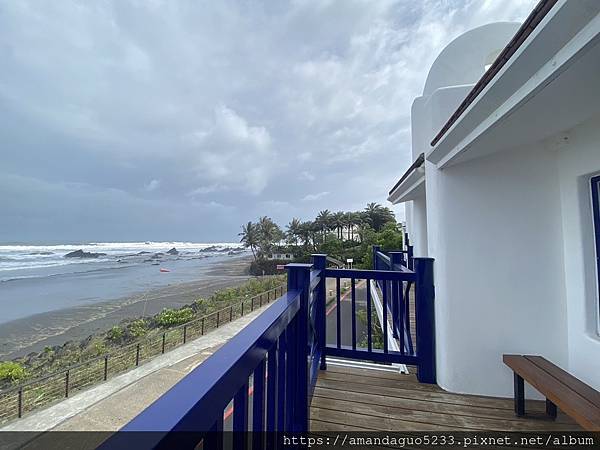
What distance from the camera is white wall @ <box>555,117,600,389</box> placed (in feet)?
6.44

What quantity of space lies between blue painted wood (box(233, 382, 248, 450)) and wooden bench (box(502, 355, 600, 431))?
190 cm

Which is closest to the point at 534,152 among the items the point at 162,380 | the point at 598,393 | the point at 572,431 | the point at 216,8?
the point at 598,393

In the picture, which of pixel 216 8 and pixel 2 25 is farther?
pixel 2 25

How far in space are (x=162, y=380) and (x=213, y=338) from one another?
3.47m

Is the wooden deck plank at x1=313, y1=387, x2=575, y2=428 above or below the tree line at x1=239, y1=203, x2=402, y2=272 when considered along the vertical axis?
below

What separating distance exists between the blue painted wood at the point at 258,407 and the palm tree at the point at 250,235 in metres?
42.5

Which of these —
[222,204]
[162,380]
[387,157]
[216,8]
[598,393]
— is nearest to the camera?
[598,393]

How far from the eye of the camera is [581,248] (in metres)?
2.10

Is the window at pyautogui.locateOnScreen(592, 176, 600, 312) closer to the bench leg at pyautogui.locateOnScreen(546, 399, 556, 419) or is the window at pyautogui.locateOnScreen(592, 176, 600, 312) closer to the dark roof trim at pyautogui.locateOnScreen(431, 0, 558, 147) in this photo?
the bench leg at pyautogui.locateOnScreen(546, 399, 556, 419)

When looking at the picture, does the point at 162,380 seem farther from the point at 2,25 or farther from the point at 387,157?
the point at 387,157

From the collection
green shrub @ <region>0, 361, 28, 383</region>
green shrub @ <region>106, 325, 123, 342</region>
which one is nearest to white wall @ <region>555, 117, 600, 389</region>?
green shrub @ <region>0, 361, 28, 383</region>

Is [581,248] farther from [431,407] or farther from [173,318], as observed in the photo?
[173,318]

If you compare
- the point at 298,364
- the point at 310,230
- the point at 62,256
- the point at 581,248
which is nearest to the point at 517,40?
the point at 581,248

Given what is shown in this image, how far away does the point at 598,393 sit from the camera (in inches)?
68.1
